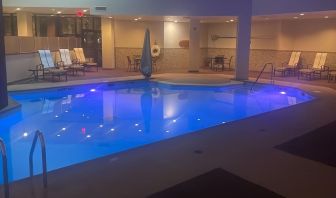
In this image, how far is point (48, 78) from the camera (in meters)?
13.3

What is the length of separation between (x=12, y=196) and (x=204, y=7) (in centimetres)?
1247

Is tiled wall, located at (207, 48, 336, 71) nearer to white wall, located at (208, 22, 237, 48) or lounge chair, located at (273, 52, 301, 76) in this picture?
white wall, located at (208, 22, 237, 48)

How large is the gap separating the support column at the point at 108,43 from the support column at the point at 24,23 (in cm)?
367

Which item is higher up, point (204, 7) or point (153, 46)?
point (204, 7)

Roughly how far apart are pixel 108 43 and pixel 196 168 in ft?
48.2

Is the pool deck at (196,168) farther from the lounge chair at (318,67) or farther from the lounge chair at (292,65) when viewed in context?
the lounge chair at (292,65)

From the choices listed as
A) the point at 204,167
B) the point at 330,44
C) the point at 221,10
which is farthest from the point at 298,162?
the point at 330,44

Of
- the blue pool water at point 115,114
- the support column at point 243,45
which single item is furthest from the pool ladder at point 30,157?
the support column at point 243,45

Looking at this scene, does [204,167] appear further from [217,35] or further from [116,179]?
[217,35]

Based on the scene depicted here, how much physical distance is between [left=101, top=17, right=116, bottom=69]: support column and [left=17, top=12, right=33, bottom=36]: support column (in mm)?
3673

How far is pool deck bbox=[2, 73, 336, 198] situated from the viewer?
3434 millimetres

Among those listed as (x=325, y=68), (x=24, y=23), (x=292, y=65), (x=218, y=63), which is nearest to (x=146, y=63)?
(x=218, y=63)

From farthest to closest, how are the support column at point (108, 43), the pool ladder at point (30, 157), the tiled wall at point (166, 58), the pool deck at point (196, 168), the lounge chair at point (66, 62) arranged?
the tiled wall at point (166, 58) < the support column at point (108, 43) < the lounge chair at point (66, 62) < the pool deck at point (196, 168) < the pool ladder at point (30, 157)

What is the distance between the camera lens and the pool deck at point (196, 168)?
3434mm
